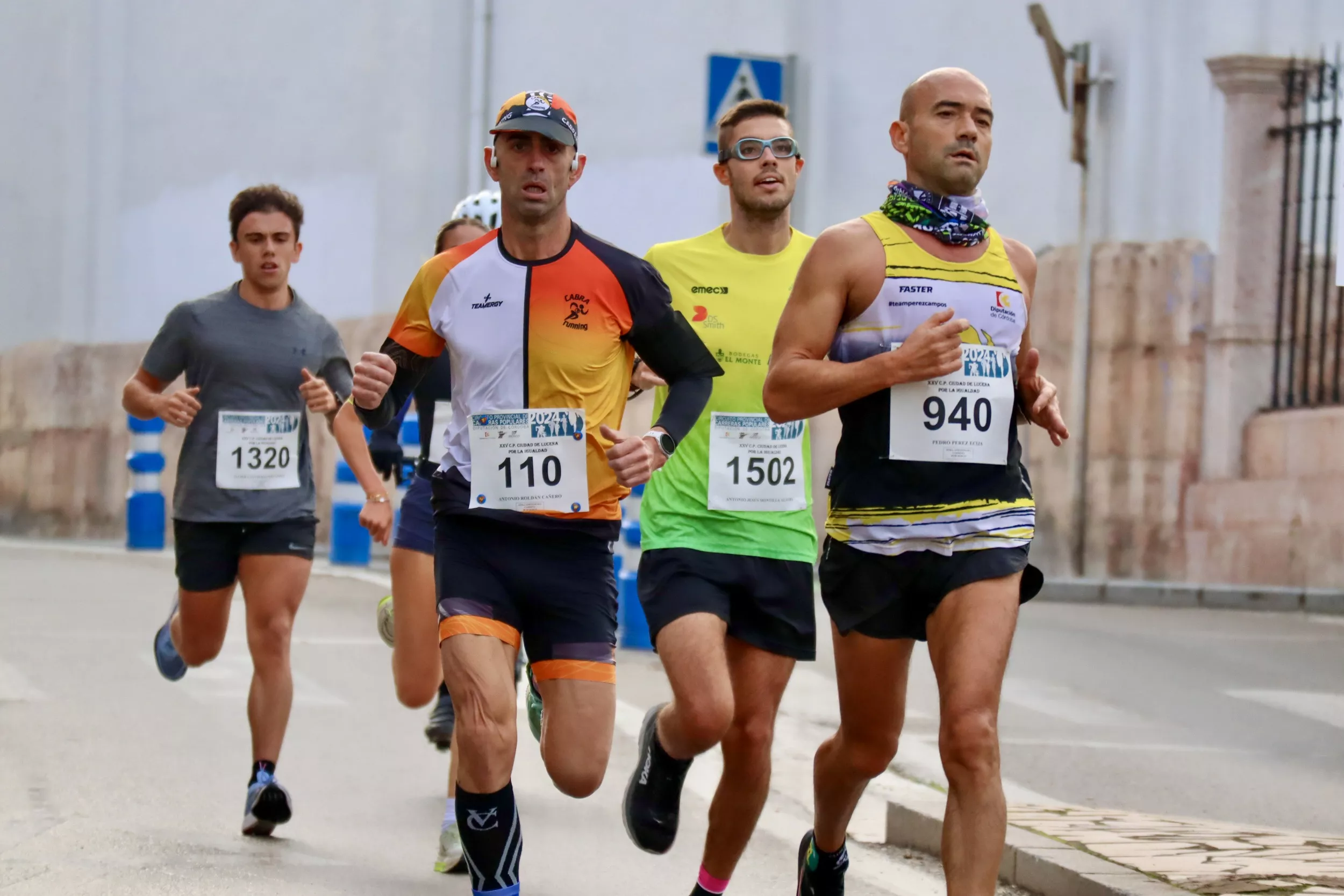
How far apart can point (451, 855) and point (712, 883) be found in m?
1.05

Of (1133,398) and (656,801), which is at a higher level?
(1133,398)

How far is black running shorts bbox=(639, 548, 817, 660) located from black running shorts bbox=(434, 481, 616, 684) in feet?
1.91

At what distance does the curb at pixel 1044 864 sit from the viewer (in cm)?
575

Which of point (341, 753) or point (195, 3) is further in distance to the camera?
point (195, 3)

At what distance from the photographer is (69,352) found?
733 inches

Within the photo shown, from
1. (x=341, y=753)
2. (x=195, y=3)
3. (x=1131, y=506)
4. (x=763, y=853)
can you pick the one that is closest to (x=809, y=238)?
(x=763, y=853)

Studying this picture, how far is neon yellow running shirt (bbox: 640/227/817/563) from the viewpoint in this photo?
6078 mm

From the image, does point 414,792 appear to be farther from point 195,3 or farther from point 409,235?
point 195,3

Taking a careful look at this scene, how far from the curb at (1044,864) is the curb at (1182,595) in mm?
8930

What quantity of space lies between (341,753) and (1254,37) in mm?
10558

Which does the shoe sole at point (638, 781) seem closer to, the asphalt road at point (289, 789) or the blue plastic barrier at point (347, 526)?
the asphalt road at point (289, 789)

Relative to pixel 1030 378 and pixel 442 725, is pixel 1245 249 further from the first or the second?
pixel 1030 378

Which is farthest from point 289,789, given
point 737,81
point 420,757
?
point 737,81

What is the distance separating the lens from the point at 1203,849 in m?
6.37
